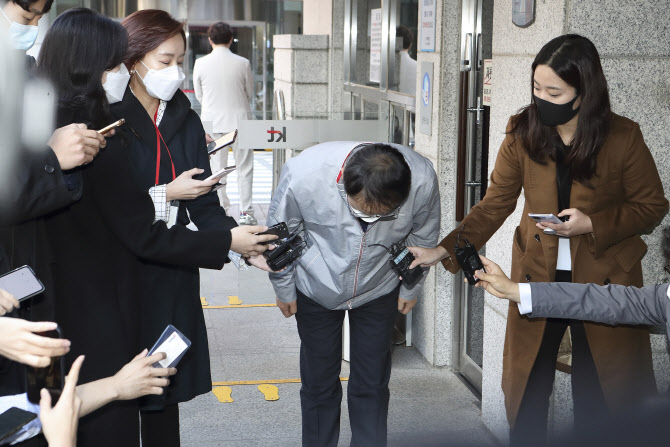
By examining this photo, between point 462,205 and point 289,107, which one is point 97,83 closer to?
point 462,205

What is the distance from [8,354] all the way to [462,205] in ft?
11.6

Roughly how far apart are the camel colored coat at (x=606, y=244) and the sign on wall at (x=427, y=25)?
2131mm

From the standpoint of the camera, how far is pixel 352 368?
406 cm

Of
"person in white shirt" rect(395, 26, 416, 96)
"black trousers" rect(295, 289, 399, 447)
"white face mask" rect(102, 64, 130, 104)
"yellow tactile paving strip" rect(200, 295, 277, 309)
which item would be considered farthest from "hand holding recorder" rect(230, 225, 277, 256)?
"yellow tactile paving strip" rect(200, 295, 277, 309)

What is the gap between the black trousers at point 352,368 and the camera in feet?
12.9

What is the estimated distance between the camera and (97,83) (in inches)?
110

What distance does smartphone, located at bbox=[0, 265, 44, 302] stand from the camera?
2395 mm

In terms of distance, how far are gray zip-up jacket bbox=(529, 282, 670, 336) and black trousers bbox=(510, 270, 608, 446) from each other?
423mm

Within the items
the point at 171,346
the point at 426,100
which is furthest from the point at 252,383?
the point at 171,346

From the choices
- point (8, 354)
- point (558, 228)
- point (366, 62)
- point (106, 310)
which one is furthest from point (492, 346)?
point (366, 62)

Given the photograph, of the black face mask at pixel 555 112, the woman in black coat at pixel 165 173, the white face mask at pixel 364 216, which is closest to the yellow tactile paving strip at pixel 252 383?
the woman in black coat at pixel 165 173

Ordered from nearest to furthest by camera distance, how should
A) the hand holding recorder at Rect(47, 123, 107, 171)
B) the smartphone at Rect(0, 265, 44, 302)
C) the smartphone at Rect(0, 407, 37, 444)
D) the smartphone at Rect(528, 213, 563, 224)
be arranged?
the smartphone at Rect(0, 407, 37, 444)
the smartphone at Rect(0, 265, 44, 302)
the hand holding recorder at Rect(47, 123, 107, 171)
the smartphone at Rect(528, 213, 563, 224)

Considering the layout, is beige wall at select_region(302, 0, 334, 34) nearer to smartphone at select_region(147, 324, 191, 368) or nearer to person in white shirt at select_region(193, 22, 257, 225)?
person in white shirt at select_region(193, 22, 257, 225)

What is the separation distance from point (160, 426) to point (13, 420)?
5.07 feet
